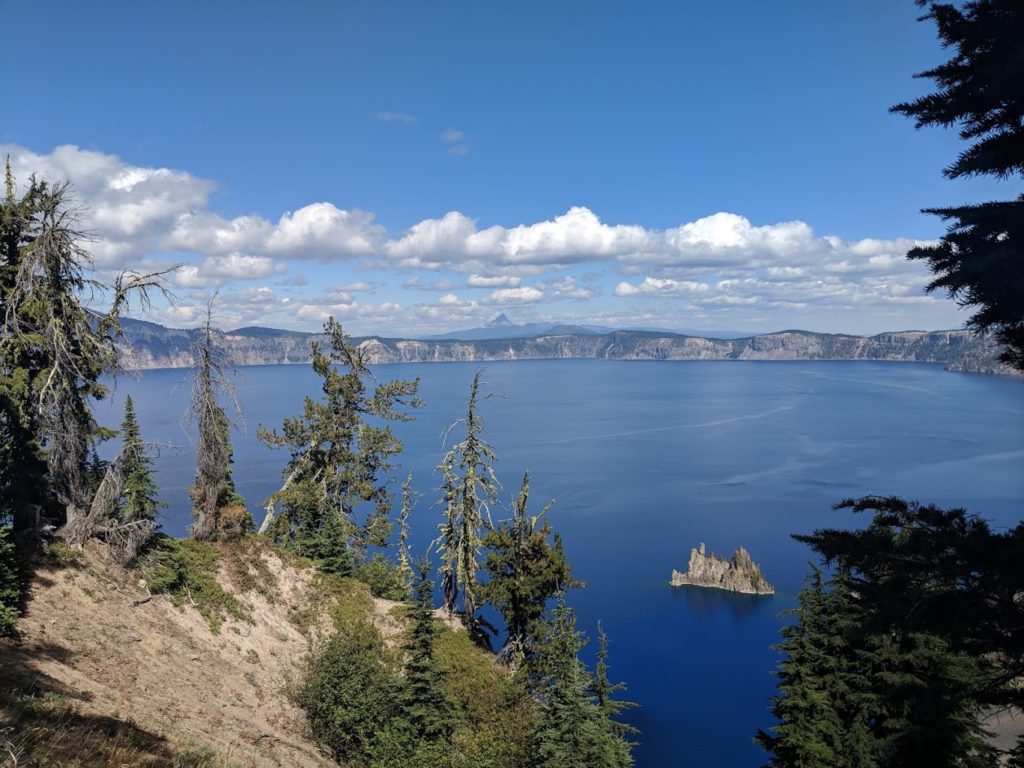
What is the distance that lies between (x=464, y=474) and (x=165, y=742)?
66.7 ft

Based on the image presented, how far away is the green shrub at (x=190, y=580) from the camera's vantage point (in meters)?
23.2

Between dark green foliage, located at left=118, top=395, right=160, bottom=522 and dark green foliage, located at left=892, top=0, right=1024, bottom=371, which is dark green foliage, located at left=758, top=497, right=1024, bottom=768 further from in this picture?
dark green foliage, located at left=118, top=395, right=160, bottom=522

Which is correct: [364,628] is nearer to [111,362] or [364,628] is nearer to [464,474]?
[464,474]

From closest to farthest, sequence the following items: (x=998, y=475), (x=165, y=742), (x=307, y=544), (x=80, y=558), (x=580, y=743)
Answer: (x=165, y=742), (x=580, y=743), (x=80, y=558), (x=307, y=544), (x=998, y=475)

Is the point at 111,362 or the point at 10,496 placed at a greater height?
the point at 111,362

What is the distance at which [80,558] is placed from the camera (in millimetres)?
21094

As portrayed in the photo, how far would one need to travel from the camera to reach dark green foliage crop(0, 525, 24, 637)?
16.1m

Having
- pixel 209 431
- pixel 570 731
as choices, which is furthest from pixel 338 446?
pixel 570 731

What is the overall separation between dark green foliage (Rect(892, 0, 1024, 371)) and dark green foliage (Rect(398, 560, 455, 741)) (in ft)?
55.5

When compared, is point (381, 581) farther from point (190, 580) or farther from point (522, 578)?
point (190, 580)

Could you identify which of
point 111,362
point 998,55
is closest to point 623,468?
point 111,362

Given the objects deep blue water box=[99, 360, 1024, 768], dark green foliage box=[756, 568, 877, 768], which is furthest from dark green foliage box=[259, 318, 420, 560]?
dark green foliage box=[756, 568, 877, 768]

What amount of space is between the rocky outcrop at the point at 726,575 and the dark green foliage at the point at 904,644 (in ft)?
157

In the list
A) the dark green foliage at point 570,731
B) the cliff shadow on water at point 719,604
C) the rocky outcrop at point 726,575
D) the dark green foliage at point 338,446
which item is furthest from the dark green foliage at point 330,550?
the rocky outcrop at point 726,575
